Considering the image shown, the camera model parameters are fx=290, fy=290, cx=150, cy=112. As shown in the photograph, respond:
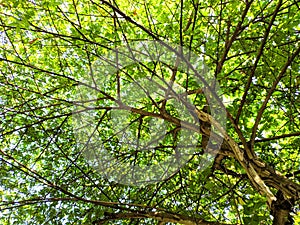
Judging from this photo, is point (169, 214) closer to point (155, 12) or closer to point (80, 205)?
point (80, 205)

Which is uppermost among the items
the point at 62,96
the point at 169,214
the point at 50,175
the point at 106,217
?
the point at 62,96

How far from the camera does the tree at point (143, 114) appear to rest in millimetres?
2736

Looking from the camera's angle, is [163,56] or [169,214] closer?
[169,214]

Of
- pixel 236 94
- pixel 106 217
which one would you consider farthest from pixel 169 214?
pixel 236 94

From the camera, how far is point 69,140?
11.3 feet

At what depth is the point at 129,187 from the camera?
3.50m

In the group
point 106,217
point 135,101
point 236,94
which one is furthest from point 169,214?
point 236,94

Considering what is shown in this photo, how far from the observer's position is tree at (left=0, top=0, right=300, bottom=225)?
108 inches

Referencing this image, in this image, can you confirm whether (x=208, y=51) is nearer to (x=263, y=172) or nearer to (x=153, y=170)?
(x=263, y=172)

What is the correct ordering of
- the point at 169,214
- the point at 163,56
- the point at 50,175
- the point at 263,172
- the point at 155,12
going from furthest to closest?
the point at 50,175 < the point at 155,12 < the point at 163,56 < the point at 169,214 < the point at 263,172

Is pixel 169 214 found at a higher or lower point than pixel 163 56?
lower

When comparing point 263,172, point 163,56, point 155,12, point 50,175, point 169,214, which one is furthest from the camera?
point 50,175

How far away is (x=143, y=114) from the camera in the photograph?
8.70ft

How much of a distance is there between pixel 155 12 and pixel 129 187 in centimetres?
204
